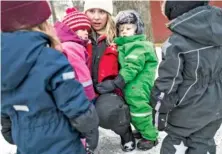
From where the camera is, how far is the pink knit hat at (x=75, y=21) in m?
2.76

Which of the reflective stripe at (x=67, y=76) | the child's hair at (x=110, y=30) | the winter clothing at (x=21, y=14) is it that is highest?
the winter clothing at (x=21, y=14)

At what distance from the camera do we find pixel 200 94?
7.73 ft

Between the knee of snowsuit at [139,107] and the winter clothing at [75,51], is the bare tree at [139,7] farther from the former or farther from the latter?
the winter clothing at [75,51]

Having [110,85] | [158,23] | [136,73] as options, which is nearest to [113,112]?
[110,85]

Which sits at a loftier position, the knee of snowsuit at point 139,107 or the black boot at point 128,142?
the knee of snowsuit at point 139,107

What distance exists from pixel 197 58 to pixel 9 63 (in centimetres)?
120

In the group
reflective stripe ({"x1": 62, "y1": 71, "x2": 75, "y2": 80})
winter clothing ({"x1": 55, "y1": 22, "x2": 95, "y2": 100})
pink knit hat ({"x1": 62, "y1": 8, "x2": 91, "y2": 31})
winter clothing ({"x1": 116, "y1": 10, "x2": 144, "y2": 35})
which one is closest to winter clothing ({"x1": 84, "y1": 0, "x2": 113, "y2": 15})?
winter clothing ({"x1": 116, "y1": 10, "x2": 144, "y2": 35})

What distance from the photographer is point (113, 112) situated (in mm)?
2881

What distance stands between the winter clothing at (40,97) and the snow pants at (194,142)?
704mm

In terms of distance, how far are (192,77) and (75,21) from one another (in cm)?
105

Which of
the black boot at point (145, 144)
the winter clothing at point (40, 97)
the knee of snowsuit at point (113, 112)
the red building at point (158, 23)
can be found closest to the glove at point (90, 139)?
the winter clothing at point (40, 97)

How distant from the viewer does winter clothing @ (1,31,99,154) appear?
6.22 ft

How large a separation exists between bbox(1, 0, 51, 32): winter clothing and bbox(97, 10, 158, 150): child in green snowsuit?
3.51 feet

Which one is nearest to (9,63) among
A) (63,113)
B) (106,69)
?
(63,113)
